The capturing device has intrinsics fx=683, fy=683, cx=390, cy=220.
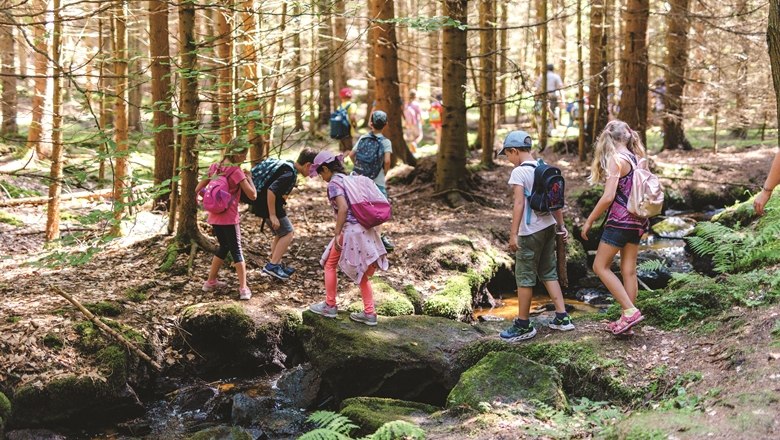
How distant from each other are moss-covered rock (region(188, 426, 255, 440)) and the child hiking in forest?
333 centimetres

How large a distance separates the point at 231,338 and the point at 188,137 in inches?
103

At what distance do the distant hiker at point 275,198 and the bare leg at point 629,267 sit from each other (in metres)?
3.97

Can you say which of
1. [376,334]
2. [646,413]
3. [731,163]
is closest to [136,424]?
[376,334]

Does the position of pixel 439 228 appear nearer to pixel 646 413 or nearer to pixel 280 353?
pixel 280 353

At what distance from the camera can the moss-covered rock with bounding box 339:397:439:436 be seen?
17.5ft

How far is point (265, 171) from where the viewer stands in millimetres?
8555

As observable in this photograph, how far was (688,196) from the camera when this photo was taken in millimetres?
15047

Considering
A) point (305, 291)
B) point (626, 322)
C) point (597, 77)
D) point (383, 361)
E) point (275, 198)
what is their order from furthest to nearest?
point (597, 77)
point (305, 291)
point (275, 198)
point (383, 361)
point (626, 322)

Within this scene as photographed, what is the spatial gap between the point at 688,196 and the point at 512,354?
10.9 metres

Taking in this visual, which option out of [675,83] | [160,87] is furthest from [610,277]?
[675,83]

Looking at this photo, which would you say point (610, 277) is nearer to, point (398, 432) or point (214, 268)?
point (398, 432)

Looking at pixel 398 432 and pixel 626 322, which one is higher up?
pixel 626 322

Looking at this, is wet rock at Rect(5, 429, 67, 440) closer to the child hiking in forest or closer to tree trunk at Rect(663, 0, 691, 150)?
the child hiking in forest

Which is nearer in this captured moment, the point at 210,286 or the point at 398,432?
the point at 398,432
